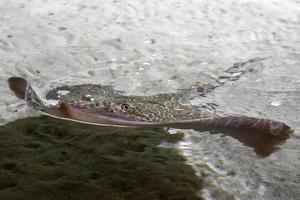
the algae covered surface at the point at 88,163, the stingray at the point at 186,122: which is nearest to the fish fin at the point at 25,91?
the stingray at the point at 186,122

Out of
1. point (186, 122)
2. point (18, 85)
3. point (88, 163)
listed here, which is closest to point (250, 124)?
point (186, 122)

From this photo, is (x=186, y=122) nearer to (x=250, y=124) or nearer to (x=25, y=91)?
(x=250, y=124)

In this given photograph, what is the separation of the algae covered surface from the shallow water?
0.41 feet

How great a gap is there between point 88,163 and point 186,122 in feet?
2.32

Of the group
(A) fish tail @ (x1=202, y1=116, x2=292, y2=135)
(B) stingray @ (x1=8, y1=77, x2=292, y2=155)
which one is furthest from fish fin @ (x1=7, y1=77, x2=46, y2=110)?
(A) fish tail @ (x1=202, y1=116, x2=292, y2=135)

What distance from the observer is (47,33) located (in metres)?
4.25

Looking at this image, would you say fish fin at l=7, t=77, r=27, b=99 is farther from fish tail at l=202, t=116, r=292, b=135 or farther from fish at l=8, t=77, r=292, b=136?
fish tail at l=202, t=116, r=292, b=135

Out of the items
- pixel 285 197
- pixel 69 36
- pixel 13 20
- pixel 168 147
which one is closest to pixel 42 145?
pixel 168 147

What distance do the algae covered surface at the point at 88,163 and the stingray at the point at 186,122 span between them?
7 cm

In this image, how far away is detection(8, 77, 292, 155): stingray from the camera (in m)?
2.69

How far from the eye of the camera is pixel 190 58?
3.94 meters

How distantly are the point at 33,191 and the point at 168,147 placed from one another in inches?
31.8

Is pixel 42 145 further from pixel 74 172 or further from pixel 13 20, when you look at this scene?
pixel 13 20

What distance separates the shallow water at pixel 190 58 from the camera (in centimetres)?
263
